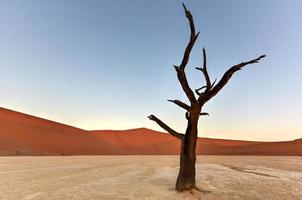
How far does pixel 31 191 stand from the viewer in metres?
6.85

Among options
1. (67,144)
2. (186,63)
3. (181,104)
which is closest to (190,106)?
(181,104)

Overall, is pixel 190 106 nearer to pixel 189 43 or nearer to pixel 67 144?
pixel 189 43

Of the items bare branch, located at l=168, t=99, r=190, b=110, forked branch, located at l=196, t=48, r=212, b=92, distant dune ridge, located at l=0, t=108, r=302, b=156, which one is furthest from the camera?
distant dune ridge, located at l=0, t=108, r=302, b=156

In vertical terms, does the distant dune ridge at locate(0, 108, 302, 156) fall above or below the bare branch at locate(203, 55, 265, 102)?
above

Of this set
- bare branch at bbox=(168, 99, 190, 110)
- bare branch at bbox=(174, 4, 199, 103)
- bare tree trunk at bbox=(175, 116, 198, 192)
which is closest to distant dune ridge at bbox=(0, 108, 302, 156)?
bare tree trunk at bbox=(175, 116, 198, 192)

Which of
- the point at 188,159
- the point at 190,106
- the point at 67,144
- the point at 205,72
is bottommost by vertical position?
the point at 188,159

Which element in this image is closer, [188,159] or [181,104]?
[181,104]

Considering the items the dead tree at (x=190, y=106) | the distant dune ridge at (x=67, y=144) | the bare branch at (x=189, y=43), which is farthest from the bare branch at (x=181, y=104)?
the distant dune ridge at (x=67, y=144)

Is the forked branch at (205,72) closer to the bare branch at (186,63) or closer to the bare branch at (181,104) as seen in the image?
the bare branch at (186,63)

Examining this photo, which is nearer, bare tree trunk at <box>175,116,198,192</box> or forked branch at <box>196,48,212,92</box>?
bare tree trunk at <box>175,116,198,192</box>

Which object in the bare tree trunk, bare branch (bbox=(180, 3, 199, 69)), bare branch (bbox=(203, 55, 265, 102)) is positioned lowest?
the bare tree trunk

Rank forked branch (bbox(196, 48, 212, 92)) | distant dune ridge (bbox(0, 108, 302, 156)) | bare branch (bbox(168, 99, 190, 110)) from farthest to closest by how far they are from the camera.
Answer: distant dune ridge (bbox(0, 108, 302, 156)) → forked branch (bbox(196, 48, 212, 92)) → bare branch (bbox(168, 99, 190, 110))

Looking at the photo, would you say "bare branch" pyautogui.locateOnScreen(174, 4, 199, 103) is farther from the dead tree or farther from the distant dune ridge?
the distant dune ridge

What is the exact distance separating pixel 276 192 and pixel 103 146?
5719 cm
